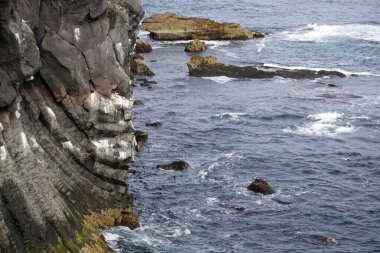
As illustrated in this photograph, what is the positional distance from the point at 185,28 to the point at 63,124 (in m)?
74.7

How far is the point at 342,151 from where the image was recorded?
5984 cm

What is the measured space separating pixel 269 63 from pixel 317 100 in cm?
2134

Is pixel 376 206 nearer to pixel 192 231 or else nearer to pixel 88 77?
pixel 192 231

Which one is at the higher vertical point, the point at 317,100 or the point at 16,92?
the point at 16,92

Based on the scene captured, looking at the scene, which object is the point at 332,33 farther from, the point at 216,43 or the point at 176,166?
the point at 176,166

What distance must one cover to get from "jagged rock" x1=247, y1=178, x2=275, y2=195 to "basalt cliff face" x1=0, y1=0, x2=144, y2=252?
34.4 feet

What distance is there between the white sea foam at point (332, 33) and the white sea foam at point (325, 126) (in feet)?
154

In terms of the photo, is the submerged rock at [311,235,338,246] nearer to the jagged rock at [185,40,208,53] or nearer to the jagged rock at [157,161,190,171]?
the jagged rock at [157,161,190,171]

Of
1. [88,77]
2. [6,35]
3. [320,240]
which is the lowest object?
[320,240]

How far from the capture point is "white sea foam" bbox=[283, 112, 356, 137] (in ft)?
214

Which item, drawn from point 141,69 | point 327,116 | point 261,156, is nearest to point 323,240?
point 261,156

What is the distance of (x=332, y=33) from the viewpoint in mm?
121000

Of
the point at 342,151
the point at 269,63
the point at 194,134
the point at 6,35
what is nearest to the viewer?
the point at 6,35

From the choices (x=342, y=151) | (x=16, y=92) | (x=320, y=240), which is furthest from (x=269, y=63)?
(x=16, y=92)
